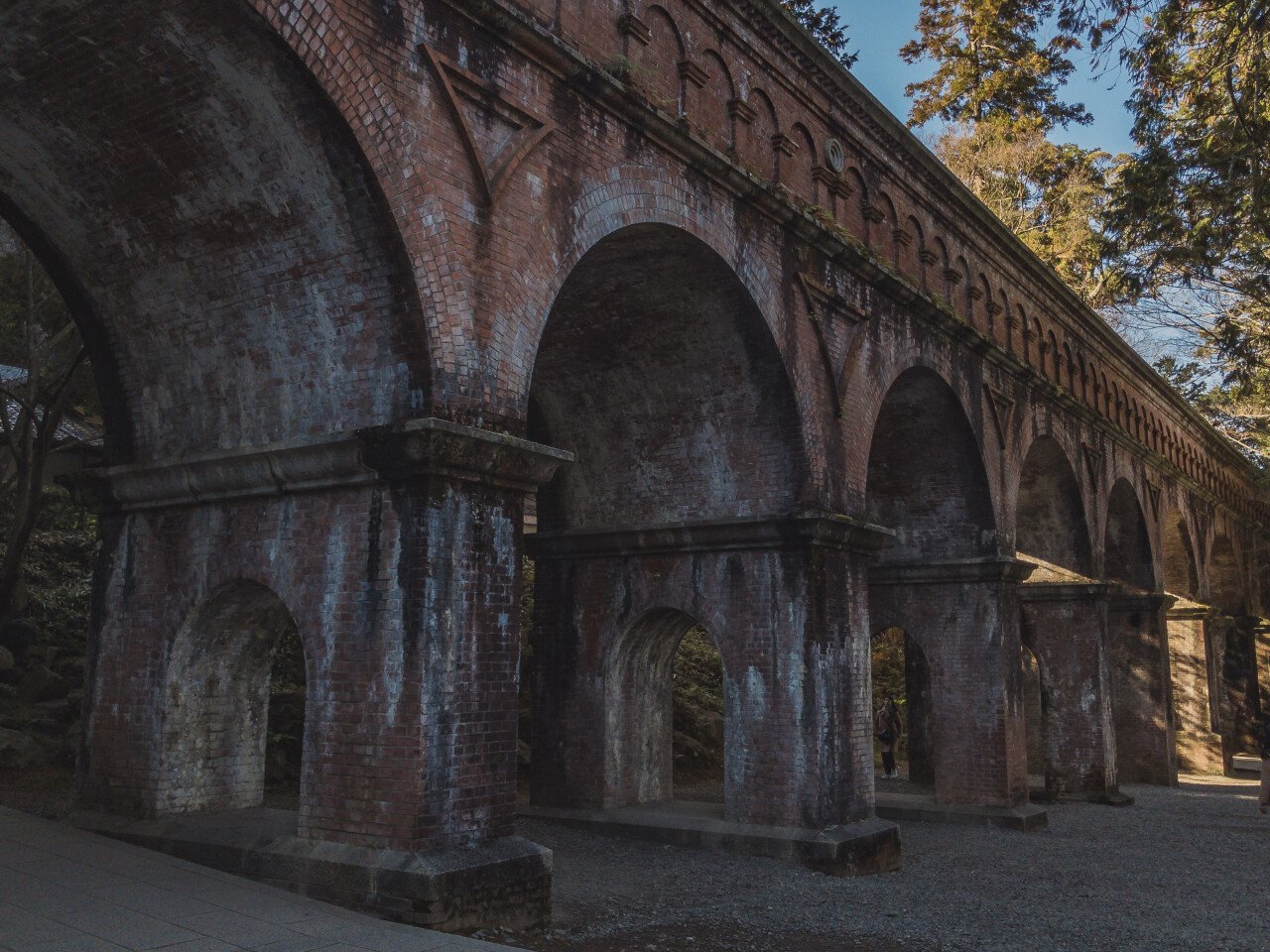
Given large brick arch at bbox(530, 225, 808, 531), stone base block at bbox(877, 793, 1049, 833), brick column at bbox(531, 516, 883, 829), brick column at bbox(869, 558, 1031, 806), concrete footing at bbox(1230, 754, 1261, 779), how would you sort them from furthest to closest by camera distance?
1. concrete footing at bbox(1230, 754, 1261, 779)
2. brick column at bbox(869, 558, 1031, 806)
3. stone base block at bbox(877, 793, 1049, 833)
4. brick column at bbox(531, 516, 883, 829)
5. large brick arch at bbox(530, 225, 808, 531)

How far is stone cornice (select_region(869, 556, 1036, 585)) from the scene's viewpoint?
1397 centimetres

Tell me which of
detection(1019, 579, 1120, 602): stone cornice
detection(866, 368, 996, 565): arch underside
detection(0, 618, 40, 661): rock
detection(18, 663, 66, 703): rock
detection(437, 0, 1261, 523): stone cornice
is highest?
detection(437, 0, 1261, 523): stone cornice

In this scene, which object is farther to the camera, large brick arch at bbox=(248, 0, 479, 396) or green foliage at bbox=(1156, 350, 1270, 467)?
green foliage at bbox=(1156, 350, 1270, 467)

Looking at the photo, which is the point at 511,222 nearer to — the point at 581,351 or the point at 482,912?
the point at 581,351

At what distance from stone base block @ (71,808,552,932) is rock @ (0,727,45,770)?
487 centimetres

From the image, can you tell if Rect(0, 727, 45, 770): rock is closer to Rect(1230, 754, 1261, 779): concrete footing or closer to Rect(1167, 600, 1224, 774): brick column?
Rect(1167, 600, 1224, 774): brick column

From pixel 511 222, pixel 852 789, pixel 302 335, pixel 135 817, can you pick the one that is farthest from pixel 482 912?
pixel 852 789

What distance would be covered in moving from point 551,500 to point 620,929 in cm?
514

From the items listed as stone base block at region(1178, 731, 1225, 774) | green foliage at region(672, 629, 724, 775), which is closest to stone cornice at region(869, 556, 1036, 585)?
green foliage at region(672, 629, 724, 775)

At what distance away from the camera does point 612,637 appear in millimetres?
11188

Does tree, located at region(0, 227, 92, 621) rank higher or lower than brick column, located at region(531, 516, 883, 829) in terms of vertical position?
higher

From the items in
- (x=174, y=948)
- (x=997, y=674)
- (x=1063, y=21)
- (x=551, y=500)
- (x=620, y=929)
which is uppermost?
(x=1063, y=21)

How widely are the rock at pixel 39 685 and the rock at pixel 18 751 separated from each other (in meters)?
1.49

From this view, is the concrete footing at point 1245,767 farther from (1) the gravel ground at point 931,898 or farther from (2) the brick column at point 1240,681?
(1) the gravel ground at point 931,898
